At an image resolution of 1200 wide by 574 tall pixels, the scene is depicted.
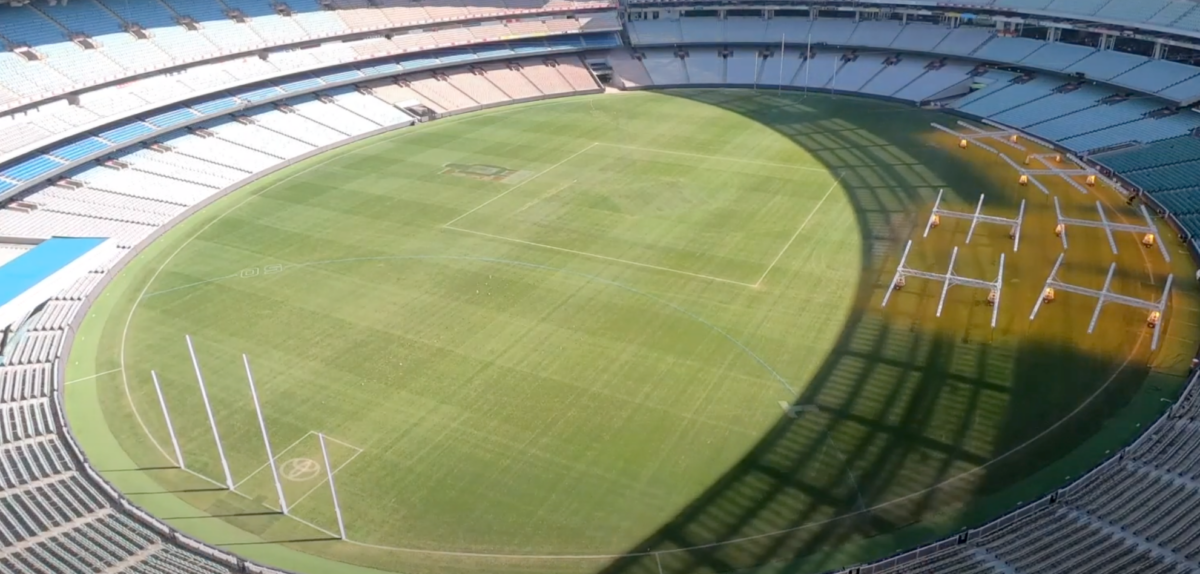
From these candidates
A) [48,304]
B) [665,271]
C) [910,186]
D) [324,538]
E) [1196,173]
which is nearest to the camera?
[324,538]

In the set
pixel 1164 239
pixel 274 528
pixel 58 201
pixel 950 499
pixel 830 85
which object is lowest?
pixel 274 528

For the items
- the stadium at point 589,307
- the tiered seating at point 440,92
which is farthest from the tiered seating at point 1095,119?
the tiered seating at point 440,92

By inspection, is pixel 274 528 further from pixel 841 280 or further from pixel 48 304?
pixel 841 280

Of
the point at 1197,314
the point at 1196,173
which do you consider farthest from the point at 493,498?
the point at 1196,173

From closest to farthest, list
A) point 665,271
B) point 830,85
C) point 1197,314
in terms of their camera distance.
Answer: point 1197,314, point 665,271, point 830,85

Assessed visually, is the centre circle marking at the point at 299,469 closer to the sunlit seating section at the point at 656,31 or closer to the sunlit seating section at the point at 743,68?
the sunlit seating section at the point at 743,68

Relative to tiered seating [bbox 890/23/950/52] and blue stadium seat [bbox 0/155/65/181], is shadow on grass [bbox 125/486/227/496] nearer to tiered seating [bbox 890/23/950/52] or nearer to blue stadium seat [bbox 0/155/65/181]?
blue stadium seat [bbox 0/155/65/181]

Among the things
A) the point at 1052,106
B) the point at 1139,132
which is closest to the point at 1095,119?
the point at 1139,132
